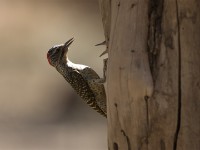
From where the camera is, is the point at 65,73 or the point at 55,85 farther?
Result: the point at 55,85

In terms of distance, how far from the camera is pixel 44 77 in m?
16.1

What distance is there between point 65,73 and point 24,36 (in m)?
10.3

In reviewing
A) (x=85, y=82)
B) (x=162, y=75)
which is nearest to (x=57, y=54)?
(x=85, y=82)

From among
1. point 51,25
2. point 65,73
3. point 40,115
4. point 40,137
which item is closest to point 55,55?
point 65,73

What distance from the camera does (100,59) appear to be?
15.9 meters

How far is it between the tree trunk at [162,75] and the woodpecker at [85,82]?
2.11 meters

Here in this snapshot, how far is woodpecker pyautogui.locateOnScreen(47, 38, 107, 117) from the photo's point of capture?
6.99m

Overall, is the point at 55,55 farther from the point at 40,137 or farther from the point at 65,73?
the point at 40,137

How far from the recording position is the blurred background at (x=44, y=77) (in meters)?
14.0

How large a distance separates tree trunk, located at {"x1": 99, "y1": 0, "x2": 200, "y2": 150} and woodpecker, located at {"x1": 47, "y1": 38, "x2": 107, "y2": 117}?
2.11 metres

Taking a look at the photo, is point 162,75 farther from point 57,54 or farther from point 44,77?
point 44,77

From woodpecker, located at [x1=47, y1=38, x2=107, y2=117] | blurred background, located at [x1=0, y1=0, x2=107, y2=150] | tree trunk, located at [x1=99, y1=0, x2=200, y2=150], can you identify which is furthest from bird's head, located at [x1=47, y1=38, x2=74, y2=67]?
blurred background, located at [x1=0, y1=0, x2=107, y2=150]

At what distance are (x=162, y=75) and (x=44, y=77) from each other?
1151 centimetres

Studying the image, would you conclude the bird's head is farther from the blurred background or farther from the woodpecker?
the blurred background
